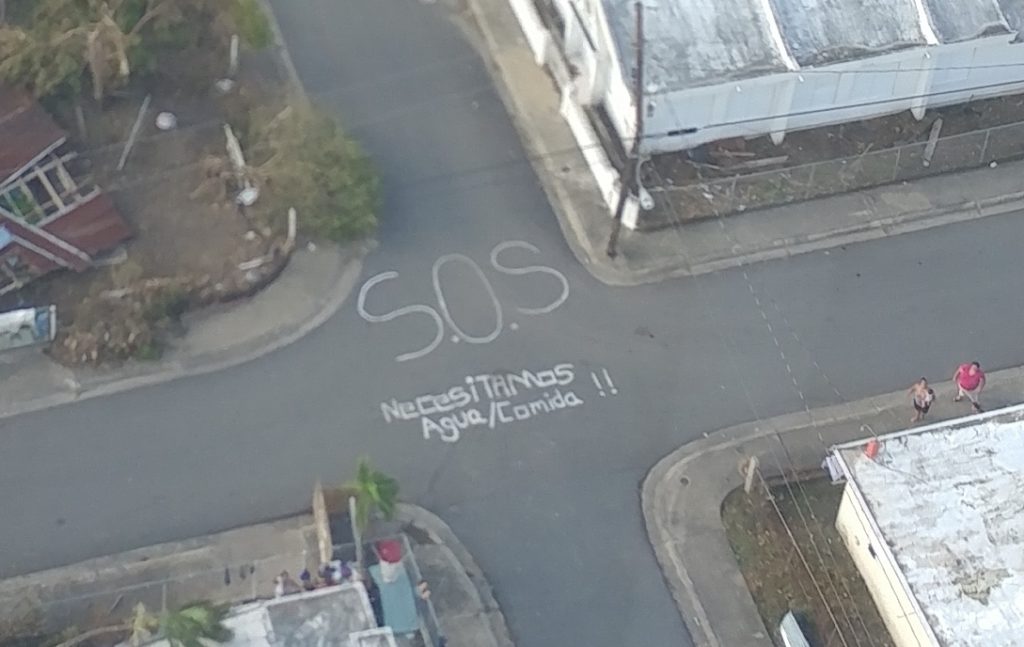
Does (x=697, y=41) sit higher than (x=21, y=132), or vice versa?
(x=21, y=132)

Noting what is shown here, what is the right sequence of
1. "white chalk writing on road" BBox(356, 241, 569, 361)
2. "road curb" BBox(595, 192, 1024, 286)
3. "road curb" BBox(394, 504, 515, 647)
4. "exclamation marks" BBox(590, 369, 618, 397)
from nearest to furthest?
"road curb" BBox(394, 504, 515, 647), "exclamation marks" BBox(590, 369, 618, 397), "white chalk writing on road" BBox(356, 241, 569, 361), "road curb" BBox(595, 192, 1024, 286)

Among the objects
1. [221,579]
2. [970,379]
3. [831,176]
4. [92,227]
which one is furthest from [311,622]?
[831,176]

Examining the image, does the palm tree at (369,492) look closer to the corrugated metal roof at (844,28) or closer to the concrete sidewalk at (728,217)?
the concrete sidewalk at (728,217)

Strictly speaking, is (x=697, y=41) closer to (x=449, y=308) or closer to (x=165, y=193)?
(x=449, y=308)

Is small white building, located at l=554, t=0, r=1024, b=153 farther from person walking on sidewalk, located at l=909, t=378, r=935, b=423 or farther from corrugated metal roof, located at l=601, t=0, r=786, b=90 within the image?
person walking on sidewalk, located at l=909, t=378, r=935, b=423

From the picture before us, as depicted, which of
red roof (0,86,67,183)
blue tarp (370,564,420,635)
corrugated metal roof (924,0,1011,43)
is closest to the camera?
blue tarp (370,564,420,635)

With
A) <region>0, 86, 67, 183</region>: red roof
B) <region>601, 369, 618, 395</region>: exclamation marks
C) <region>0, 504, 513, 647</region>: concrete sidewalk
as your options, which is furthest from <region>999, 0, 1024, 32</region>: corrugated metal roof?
<region>0, 86, 67, 183</region>: red roof

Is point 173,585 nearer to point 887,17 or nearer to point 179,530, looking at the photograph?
point 179,530

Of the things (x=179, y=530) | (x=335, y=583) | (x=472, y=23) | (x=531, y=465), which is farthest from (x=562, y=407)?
(x=472, y=23)
